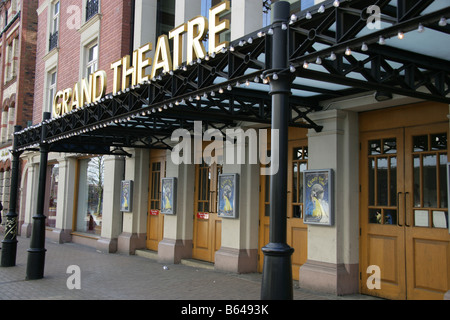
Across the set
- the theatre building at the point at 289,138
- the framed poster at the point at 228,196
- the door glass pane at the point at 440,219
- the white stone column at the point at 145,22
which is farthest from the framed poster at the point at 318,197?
the white stone column at the point at 145,22

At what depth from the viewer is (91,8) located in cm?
1573

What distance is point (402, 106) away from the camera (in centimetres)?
704

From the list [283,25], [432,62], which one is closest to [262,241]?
[432,62]

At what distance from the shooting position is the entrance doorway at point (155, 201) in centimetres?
1233

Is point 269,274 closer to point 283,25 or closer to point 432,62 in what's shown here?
point 283,25

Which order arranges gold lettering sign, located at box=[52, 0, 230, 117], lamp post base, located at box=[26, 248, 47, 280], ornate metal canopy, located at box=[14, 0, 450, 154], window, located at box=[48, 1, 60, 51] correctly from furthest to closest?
window, located at box=[48, 1, 60, 51] → lamp post base, located at box=[26, 248, 47, 280] → gold lettering sign, located at box=[52, 0, 230, 117] → ornate metal canopy, located at box=[14, 0, 450, 154]

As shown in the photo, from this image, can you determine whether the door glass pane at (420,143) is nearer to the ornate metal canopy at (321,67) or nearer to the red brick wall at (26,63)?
the ornate metal canopy at (321,67)

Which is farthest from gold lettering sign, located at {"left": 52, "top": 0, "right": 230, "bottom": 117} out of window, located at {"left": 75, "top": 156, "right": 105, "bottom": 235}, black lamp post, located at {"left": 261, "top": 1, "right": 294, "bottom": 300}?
window, located at {"left": 75, "top": 156, "right": 105, "bottom": 235}

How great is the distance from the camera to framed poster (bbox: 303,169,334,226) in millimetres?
7418

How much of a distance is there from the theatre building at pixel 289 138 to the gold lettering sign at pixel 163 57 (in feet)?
0.11

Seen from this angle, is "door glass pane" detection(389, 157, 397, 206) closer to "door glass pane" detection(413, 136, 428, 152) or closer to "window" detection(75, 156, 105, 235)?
"door glass pane" detection(413, 136, 428, 152)

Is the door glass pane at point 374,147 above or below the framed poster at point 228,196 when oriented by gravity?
above

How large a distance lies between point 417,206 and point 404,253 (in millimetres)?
740

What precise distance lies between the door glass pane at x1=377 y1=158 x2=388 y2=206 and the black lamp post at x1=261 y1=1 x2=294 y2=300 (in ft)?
11.0
